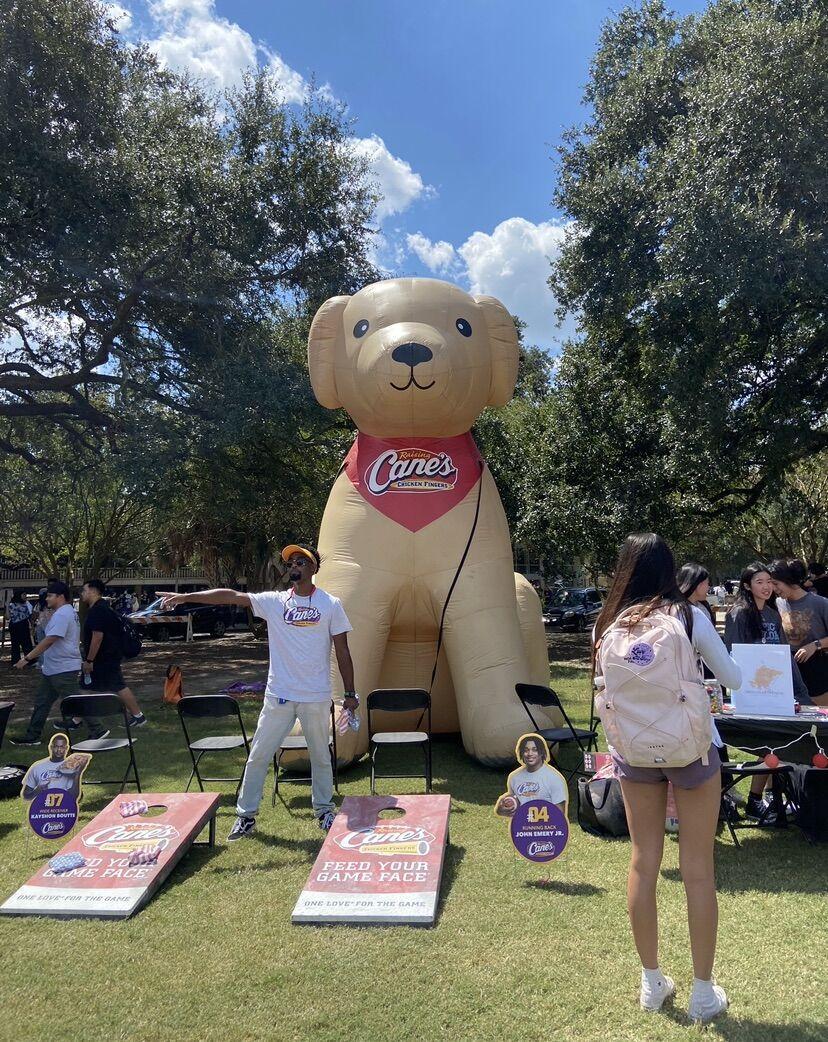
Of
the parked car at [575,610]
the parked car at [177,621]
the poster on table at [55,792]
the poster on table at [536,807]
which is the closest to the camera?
the poster on table at [536,807]

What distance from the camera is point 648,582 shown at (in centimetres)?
268

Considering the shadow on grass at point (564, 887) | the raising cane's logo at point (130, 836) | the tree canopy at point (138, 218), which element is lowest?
the shadow on grass at point (564, 887)

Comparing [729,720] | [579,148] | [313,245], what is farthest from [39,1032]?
[579,148]

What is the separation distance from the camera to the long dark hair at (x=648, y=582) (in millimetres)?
2646

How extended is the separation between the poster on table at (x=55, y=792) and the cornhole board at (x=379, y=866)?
5.47 feet

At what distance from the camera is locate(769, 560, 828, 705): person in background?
531 cm

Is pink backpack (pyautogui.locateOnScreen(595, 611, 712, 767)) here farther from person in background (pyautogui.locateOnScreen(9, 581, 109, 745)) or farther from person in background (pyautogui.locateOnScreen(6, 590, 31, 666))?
person in background (pyautogui.locateOnScreen(6, 590, 31, 666))

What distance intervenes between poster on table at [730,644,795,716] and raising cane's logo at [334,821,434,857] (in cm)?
186

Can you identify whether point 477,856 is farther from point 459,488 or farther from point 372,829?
point 459,488

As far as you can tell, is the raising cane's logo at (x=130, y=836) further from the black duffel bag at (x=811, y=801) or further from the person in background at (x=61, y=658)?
the black duffel bag at (x=811, y=801)

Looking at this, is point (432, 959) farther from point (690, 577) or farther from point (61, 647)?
point (61, 647)

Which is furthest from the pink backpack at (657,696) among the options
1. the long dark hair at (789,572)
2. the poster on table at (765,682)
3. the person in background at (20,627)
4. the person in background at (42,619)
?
the person in background at (20,627)

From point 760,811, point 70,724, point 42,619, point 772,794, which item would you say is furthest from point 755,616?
point 42,619

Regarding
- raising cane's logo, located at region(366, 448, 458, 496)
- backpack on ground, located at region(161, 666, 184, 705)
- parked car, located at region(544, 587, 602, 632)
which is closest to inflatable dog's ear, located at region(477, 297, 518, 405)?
raising cane's logo, located at region(366, 448, 458, 496)
